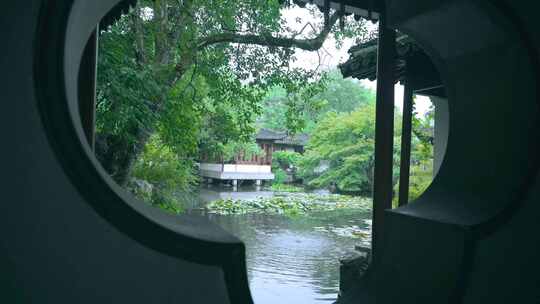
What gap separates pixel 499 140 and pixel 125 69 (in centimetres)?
388

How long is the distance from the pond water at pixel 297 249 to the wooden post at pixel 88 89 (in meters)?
3.17

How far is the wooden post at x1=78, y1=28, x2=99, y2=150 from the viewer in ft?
6.59

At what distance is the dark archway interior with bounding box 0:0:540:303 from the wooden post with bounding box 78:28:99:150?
379 mm

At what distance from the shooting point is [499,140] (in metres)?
1.86

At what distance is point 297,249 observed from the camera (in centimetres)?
739

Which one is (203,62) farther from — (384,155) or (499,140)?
(499,140)

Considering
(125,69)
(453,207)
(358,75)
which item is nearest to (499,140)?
(453,207)

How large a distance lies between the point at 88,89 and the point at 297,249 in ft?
19.6

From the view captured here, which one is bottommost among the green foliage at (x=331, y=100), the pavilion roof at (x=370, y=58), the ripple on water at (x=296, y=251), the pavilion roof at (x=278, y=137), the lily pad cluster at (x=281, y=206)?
the ripple on water at (x=296, y=251)

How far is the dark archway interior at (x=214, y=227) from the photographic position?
3.81ft

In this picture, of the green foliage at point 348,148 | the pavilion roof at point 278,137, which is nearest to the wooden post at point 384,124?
the green foliage at point 348,148

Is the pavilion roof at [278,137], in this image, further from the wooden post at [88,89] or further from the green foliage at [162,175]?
the wooden post at [88,89]

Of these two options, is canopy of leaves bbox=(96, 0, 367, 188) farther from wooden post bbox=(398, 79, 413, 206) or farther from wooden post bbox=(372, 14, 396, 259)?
wooden post bbox=(372, 14, 396, 259)

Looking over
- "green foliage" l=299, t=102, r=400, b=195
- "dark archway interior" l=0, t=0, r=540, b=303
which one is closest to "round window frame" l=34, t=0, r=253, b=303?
"dark archway interior" l=0, t=0, r=540, b=303
